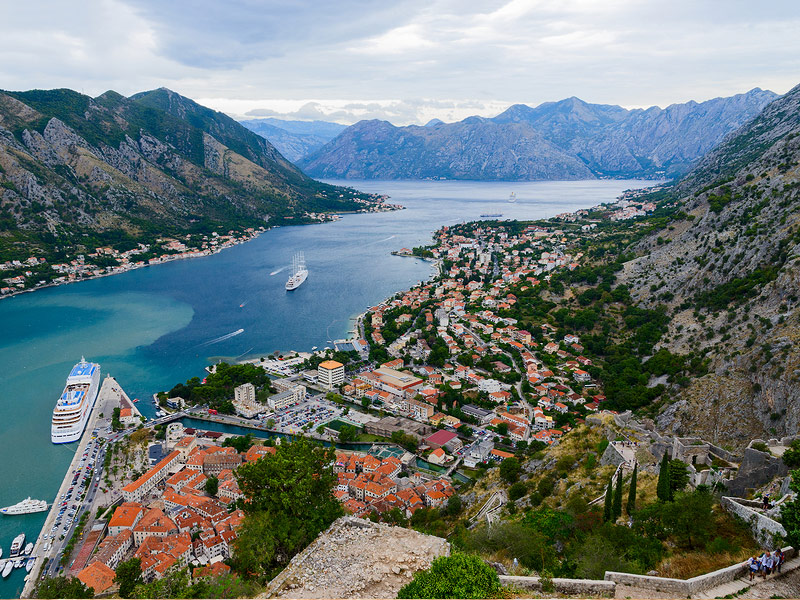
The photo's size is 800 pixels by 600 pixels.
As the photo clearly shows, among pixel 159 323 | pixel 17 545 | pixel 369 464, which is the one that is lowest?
pixel 17 545

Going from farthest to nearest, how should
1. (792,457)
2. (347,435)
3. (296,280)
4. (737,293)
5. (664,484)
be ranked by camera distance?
(296,280)
(737,293)
(347,435)
(664,484)
(792,457)

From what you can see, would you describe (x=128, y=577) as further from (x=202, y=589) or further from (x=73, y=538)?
(x=73, y=538)

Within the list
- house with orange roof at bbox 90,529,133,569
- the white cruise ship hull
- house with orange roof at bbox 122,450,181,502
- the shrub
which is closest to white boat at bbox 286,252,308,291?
the white cruise ship hull

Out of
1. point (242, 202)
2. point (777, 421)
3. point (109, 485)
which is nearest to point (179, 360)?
point (109, 485)

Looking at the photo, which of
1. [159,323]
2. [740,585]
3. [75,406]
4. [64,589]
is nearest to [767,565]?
[740,585]

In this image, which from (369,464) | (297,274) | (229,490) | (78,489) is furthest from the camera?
(297,274)

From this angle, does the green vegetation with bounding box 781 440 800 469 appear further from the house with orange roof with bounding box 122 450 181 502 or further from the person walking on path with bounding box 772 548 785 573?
the house with orange roof with bounding box 122 450 181 502

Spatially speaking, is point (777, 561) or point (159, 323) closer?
point (777, 561)
